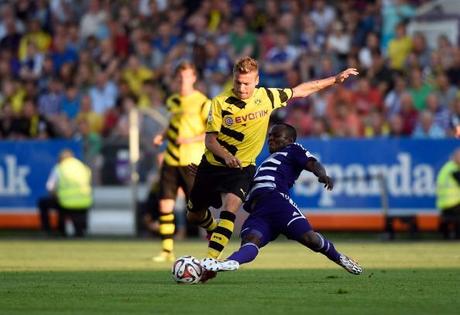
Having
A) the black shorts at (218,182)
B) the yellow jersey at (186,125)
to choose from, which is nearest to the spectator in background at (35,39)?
the yellow jersey at (186,125)

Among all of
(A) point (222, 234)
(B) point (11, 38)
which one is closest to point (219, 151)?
(A) point (222, 234)

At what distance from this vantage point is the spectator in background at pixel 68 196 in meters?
27.7

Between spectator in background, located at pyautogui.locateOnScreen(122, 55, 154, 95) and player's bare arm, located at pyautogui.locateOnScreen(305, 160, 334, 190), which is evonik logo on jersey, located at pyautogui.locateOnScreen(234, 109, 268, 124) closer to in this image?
player's bare arm, located at pyautogui.locateOnScreen(305, 160, 334, 190)

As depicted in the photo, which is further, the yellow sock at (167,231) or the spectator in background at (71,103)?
the spectator in background at (71,103)

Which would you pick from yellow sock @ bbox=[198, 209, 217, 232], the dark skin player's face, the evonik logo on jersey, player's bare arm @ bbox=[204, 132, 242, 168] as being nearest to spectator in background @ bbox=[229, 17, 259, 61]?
yellow sock @ bbox=[198, 209, 217, 232]

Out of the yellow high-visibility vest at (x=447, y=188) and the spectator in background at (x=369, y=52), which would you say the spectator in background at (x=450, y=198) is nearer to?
the yellow high-visibility vest at (x=447, y=188)

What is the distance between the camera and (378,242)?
23.6 metres

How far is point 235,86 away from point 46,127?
53.4 feet

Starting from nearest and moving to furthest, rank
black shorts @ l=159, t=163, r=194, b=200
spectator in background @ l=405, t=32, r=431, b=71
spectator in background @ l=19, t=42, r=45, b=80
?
1. black shorts @ l=159, t=163, r=194, b=200
2. spectator in background @ l=405, t=32, r=431, b=71
3. spectator in background @ l=19, t=42, r=45, b=80

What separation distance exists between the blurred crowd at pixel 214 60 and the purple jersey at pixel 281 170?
12.2 m

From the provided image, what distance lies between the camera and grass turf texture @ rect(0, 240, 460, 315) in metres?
10.7

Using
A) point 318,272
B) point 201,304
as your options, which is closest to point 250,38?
point 318,272

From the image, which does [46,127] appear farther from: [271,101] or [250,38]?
[271,101]

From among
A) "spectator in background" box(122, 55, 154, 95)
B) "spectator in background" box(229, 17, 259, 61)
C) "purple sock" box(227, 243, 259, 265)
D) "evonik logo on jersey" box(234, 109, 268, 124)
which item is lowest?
"purple sock" box(227, 243, 259, 265)
